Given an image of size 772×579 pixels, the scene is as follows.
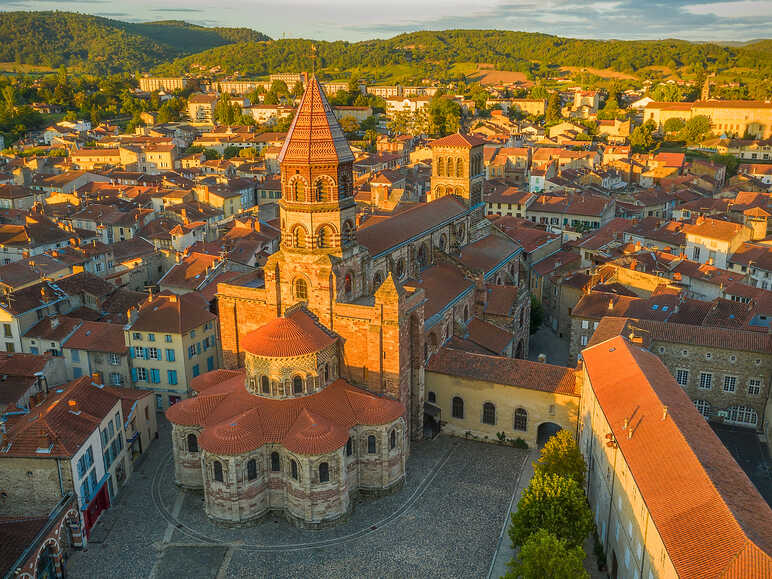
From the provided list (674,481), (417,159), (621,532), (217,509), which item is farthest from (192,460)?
(417,159)

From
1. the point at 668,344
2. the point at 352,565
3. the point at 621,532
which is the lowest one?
the point at 352,565

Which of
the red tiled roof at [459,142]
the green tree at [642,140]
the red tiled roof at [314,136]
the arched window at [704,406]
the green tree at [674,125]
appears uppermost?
the red tiled roof at [314,136]

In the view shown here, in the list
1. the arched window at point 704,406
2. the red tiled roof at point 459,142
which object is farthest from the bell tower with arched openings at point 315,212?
the arched window at point 704,406

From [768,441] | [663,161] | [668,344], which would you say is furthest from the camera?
[663,161]

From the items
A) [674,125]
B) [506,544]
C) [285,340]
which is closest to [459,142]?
[285,340]

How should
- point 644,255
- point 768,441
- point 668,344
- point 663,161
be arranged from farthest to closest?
1. point 663,161
2. point 644,255
3. point 668,344
4. point 768,441

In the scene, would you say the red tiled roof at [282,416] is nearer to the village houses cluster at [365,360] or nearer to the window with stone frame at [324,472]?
the village houses cluster at [365,360]

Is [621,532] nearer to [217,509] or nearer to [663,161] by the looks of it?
[217,509]
